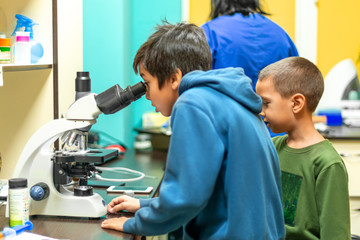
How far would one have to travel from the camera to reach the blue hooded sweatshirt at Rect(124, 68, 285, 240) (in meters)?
1.19

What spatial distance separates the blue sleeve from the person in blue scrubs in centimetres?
128

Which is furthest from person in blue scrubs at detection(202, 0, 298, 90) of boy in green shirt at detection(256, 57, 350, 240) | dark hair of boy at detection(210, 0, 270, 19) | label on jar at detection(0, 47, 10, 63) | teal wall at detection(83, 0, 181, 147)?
label on jar at detection(0, 47, 10, 63)

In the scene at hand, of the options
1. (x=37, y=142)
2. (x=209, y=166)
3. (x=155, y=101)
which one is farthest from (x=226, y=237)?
(x=37, y=142)

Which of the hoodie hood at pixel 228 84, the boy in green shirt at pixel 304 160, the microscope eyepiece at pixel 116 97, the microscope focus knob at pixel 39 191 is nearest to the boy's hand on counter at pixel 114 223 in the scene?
the microscope focus knob at pixel 39 191

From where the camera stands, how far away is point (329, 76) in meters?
3.74

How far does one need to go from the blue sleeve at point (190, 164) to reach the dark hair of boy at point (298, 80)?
0.61 m

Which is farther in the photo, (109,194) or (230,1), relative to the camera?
(230,1)

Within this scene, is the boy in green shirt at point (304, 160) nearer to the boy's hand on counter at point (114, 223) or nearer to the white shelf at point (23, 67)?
the boy's hand on counter at point (114, 223)

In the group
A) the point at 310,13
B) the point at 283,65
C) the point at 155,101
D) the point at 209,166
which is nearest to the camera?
the point at 209,166

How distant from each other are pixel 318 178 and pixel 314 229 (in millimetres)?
163

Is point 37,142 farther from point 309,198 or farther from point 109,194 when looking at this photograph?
point 309,198

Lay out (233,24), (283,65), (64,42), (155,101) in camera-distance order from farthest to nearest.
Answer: (233,24) < (64,42) < (283,65) < (155,101)

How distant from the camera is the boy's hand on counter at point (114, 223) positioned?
1.46m

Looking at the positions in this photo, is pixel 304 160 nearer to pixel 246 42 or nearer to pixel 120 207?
pixel 120 207
